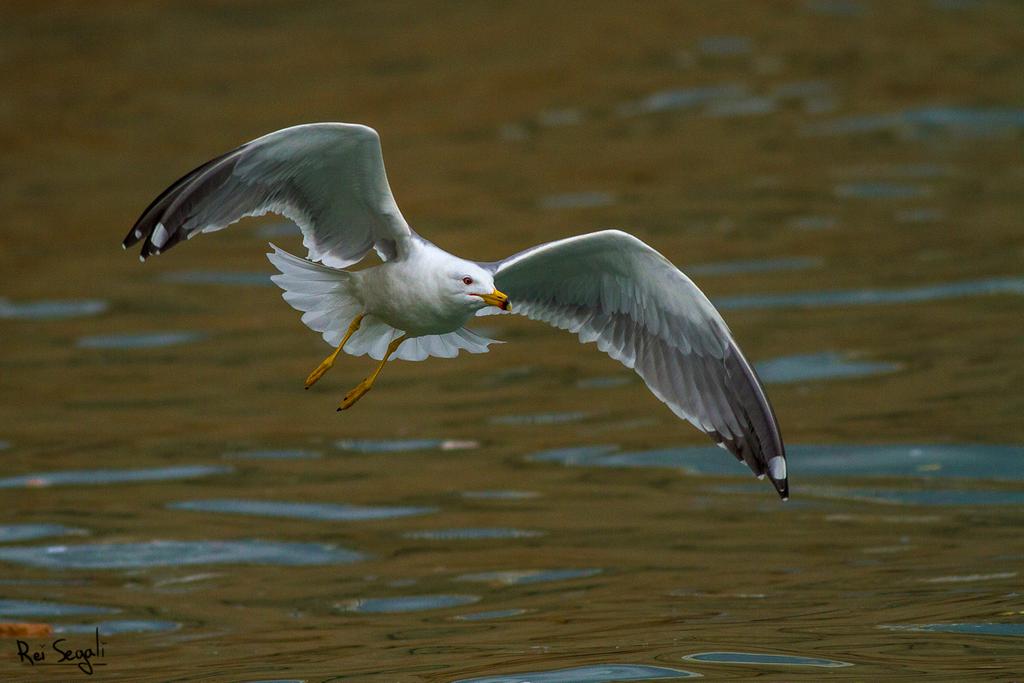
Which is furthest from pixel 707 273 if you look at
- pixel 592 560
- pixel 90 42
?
pixel 90 42

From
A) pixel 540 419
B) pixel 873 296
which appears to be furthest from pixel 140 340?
pixel 873 296

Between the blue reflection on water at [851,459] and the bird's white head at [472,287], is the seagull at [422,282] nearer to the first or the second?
the bird's white head at [472,287]

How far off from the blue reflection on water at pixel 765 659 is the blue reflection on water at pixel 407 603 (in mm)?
2006

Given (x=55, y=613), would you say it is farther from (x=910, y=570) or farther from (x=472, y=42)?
(x=472, y=42)

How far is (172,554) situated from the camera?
10.2 m

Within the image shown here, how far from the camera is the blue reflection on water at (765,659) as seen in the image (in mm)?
7434

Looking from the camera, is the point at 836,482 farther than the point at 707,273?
No

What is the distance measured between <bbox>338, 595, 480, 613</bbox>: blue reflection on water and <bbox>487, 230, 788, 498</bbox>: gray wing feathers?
5.61 ft

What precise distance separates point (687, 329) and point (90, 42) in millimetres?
15346

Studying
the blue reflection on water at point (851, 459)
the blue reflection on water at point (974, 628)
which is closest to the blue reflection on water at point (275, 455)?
the blue reflection on water at point (851, 459)

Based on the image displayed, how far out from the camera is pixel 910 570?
9.36 metres

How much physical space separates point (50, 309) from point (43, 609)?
597cm

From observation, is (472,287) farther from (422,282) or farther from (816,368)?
(816,368)

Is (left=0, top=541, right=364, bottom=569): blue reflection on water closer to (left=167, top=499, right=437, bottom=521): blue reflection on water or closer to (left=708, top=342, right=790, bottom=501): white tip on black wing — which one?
(left=167, top=499, right=437, bottom=521): blue reflection on water
